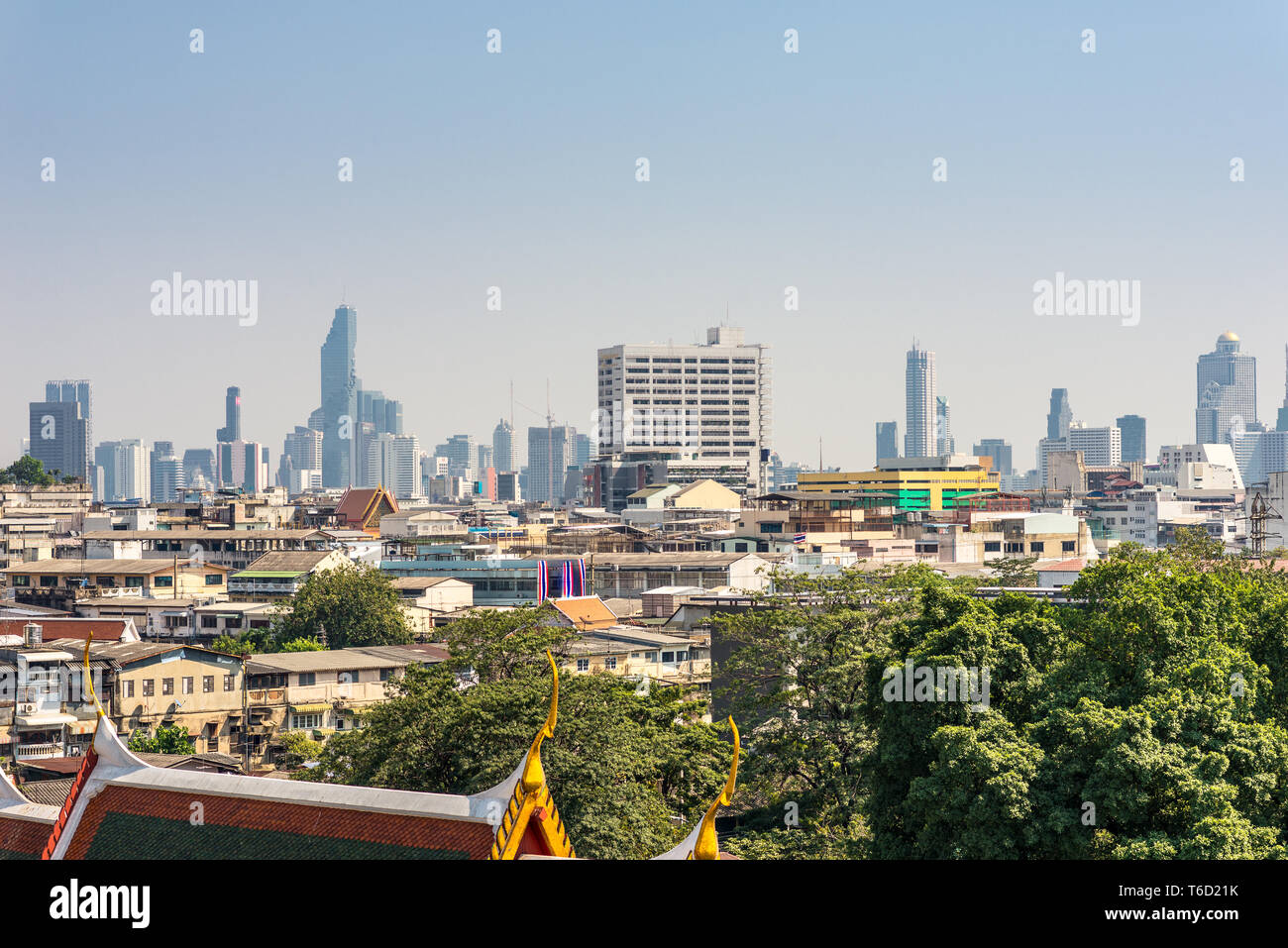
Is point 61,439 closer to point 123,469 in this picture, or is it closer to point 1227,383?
point 123,469

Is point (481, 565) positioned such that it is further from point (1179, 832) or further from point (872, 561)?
point (1179, 832)

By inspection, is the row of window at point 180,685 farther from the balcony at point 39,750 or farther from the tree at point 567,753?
the tree at point 567,753

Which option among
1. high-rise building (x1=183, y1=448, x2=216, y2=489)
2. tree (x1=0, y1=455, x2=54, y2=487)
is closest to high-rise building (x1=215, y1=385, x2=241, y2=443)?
high-rise building (x1=183, y1=448, x2=216, y2=489)

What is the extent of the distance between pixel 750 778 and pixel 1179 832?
7.24m

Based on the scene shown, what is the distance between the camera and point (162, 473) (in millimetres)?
177750

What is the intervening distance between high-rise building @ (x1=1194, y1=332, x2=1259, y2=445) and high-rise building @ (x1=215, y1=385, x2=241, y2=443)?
4617 inches

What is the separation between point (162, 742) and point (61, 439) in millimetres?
99334

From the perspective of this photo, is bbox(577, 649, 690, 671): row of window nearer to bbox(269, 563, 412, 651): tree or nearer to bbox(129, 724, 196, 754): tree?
bbox(129, 724, 196, 754): tree

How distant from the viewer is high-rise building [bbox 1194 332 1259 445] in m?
180

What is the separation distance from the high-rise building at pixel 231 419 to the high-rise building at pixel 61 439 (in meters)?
38.3

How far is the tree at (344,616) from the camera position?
43.9m

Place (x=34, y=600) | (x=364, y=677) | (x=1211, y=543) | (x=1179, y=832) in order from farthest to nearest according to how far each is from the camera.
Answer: (x=34, y=600) < (x=364, y=677) < (x=1211, y=543) < (x=1179, y=832)
